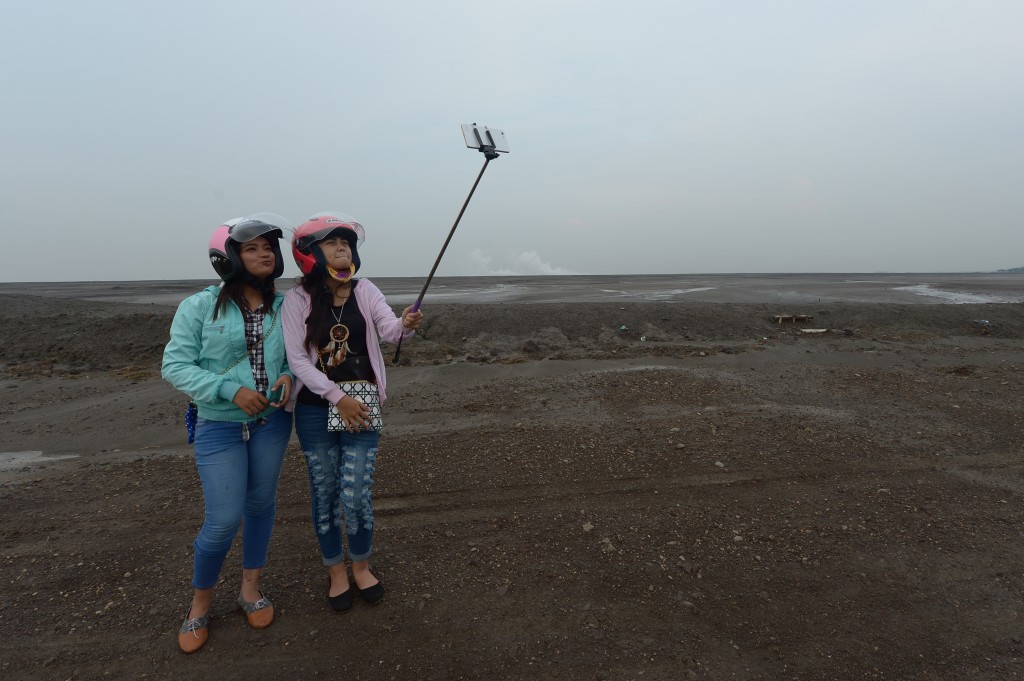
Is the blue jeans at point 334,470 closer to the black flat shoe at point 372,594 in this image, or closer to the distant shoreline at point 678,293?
the black flat shoe at point 372,594

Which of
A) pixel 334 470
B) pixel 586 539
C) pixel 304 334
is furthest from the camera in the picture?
pixel 586 539

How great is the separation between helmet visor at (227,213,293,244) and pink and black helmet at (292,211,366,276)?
126mm

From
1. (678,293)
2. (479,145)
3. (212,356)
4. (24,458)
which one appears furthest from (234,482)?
(678,293)

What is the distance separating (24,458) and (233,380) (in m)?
5.21

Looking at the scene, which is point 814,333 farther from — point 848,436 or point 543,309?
point 848,436

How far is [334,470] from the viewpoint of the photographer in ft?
9.80

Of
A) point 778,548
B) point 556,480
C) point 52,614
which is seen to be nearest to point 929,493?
point 778,548

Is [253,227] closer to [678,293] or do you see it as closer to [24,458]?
[24,458]

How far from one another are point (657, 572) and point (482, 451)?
239cm

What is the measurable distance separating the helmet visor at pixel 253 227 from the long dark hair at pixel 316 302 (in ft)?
0.96

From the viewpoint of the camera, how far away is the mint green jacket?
2.55 m

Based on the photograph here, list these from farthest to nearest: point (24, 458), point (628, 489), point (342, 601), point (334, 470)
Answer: point (24, 458), point (628, 489), point (342, 601), point (334, 470)

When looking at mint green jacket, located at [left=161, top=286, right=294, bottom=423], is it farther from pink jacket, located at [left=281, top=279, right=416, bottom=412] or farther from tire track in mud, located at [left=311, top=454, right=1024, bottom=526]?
tire track in mud, located at [left=311, top=454, right=1024, bottom=526]

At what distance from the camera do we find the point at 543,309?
47.1 feet
